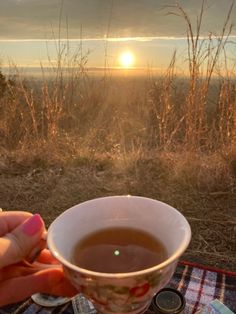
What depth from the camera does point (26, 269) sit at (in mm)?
636

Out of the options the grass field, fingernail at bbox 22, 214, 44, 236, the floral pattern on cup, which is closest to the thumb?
fingernail at bbox 22, 214, 44, 236

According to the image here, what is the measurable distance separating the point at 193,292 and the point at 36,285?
402 mm

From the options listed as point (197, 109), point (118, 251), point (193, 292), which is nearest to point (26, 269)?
point (118, 251)

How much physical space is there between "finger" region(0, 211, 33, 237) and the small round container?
0.28 meters

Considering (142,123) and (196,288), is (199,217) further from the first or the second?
(142,123)

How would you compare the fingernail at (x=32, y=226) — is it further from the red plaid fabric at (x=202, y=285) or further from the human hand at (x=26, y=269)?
the red plaid fabric at (x=202, y=285)

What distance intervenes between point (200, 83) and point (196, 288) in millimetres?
1449

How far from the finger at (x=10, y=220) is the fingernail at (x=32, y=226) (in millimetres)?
62

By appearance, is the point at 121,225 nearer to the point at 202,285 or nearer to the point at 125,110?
the point at 202,285

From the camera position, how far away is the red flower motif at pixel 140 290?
508 mm

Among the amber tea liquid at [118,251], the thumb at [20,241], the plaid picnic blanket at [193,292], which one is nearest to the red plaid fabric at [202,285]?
the plaid picnic blanket at [193,292]

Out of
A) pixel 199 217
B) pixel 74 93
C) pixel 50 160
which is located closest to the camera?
pixel 199 217

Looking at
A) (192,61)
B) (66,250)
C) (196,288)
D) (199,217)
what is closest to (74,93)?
(192,61)

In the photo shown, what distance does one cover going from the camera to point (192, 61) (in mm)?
2059
